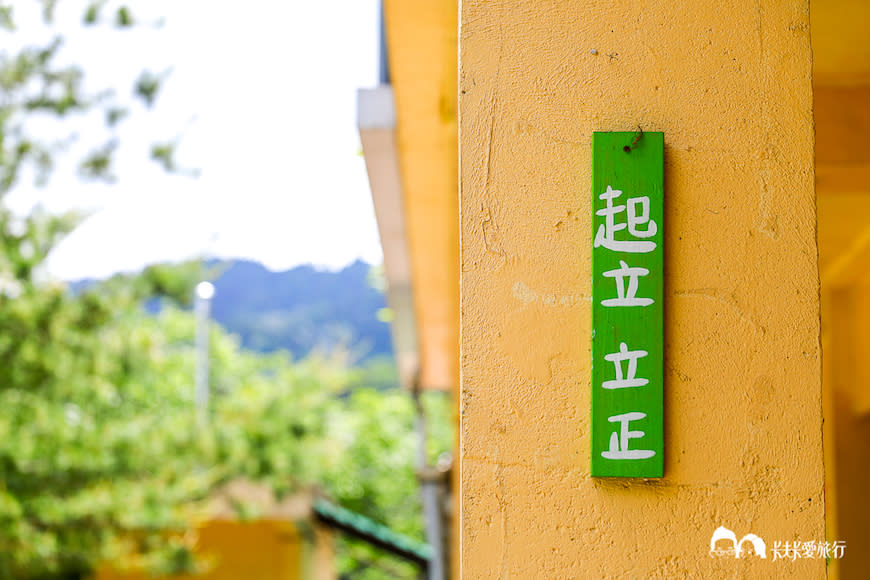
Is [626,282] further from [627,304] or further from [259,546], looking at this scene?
[259,546]

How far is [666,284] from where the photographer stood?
5.20 feet

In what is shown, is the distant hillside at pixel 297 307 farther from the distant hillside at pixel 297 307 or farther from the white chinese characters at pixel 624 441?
the white chinese characters at pixel 624 441

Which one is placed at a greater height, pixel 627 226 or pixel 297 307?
pixel 297 307

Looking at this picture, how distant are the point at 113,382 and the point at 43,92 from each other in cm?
226

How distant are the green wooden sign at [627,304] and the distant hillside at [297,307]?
3681 cm

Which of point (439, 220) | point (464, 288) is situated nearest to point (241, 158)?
point (439, 220)

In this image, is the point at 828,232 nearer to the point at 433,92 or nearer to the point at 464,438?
the point at 433,92

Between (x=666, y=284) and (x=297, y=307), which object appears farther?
(x=297, y=307)

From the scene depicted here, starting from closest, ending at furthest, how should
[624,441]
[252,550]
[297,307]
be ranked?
[624,441] < [252,550] < [297,307]

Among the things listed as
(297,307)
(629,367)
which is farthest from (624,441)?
(297,307)

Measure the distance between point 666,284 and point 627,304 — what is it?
3.2 inches

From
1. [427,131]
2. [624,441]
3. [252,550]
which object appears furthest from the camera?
[252,550]

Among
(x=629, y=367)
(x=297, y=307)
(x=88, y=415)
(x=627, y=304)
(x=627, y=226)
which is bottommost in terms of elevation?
(x=88, y=415)

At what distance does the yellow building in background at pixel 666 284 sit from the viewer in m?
1.54
